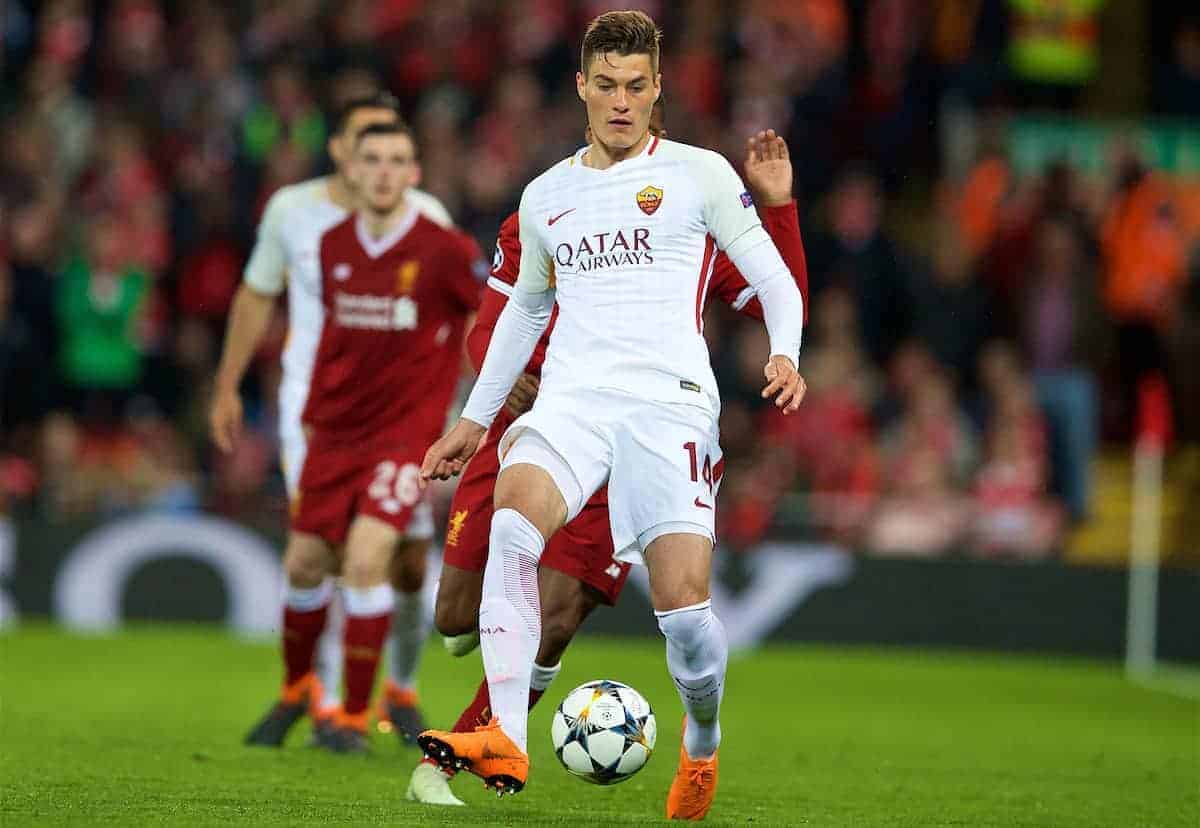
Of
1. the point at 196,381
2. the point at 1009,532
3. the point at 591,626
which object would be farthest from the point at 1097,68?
the point at 196,381

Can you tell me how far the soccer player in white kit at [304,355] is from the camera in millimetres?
9312

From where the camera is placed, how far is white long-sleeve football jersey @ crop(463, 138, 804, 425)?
6742 mm

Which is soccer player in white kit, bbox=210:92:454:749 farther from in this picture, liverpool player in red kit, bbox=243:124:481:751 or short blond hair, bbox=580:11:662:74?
short blond hair, bbox=580:11:662:74

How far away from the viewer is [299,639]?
940 centimetres

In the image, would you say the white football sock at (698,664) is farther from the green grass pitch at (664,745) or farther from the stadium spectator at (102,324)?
the stadium spectator at (102,324)

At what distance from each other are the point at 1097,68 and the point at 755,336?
5.06 meters

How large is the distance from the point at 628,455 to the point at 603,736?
2.97 feet

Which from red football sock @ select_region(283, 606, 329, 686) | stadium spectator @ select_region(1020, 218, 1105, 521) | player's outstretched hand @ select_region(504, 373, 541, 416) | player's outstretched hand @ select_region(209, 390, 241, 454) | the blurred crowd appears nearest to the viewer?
player's outstretched hand @ select_region(504, 373, 541, 416)

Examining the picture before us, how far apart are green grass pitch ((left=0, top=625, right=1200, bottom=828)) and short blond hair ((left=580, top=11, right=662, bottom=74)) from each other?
2.44 m

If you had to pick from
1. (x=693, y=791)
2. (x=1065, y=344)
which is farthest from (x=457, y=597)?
(x=1065, y=344)

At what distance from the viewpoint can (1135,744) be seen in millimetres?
10867

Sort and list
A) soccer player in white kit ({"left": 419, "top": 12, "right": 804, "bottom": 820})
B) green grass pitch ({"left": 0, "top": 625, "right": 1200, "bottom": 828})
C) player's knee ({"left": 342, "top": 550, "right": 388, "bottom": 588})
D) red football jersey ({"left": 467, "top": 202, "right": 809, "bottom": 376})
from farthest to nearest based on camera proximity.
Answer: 1. player's knee ({"left": 342, "top": 550, "right": 388, "bottom": 588})
2. red football jersey ({"left": 467, "top": 202, "right": 809, "bottom": 376})
3. green grass pitch ({"left": 0, "top": 625, "right": 1200, "bottom": 828})
4. soccer player in white kit ({"left": 419, "top": 12, "right": 804, "bottom": 820})

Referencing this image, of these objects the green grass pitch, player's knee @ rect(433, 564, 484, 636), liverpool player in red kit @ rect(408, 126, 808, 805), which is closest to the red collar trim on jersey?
liverpool player in red kit @ rect(408, 126, 808, 805)

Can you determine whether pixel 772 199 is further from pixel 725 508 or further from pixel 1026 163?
pixel 1026 163
